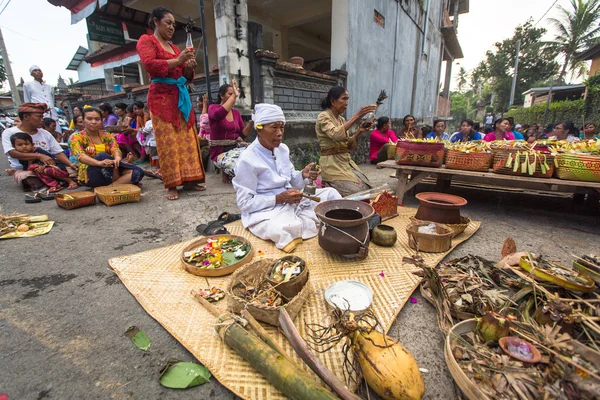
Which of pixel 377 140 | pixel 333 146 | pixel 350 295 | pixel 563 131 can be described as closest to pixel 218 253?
pixel 350 295

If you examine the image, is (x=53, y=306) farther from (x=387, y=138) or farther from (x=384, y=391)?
(x=387, y=138)

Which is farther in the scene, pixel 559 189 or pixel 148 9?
pixel 148 9

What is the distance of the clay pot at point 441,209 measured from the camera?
10.9ft

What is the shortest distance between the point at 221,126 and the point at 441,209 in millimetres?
4180

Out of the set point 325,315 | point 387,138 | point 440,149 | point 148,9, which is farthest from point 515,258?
point 148,9

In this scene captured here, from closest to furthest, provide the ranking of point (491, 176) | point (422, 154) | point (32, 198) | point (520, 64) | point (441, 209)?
1. point (441, 209)
2. point (491, 176)
3. point (422, 154)
4. point (32, 198)
5. point (520, 64)

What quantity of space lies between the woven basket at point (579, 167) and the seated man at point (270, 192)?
3120 mm

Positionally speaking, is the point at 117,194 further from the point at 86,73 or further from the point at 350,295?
the point at 86,73

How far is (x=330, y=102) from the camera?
4.36m

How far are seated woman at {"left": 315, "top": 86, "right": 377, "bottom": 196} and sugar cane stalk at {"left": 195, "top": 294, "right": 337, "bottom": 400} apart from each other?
118 inches

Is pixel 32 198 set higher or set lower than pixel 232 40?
lower

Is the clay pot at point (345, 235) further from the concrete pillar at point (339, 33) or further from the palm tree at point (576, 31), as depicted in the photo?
the palm tree at point (576, 31)

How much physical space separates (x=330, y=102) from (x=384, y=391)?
3.86m

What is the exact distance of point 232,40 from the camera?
586cm
